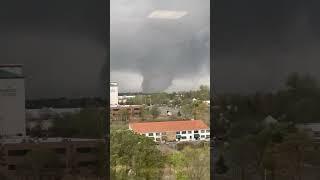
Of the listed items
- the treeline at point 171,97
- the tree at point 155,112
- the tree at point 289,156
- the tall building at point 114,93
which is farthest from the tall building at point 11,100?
the tree at point 289,156

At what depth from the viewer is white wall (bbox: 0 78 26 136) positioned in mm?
3756

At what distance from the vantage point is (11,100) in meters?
3.78

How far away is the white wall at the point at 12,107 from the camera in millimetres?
3756

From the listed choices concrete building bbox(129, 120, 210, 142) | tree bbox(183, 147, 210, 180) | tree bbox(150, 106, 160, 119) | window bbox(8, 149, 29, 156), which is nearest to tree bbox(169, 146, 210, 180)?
tree bbox(183, 147, 210, 180)

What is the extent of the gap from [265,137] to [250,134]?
0.13 metres

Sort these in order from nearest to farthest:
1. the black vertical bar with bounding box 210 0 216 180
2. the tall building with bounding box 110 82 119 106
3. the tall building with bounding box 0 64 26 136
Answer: the tall building with bounding box 0 64 26 136 → the tall building with bounding box 110 82 119 106 → the black vertical bar with bounding box 210 0 216 180

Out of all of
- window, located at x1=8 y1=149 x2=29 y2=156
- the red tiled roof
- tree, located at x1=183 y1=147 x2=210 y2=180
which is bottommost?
tree, located at x1=183 y1=147 x2=210 y2=180

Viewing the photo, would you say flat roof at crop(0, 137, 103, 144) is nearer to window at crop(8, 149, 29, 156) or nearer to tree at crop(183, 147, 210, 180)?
window at crop(8, 149, 29, 156)

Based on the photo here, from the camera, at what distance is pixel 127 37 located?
13.0ft

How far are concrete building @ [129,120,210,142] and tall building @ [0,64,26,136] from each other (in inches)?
35.1

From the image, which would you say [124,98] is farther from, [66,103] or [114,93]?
[66,103]

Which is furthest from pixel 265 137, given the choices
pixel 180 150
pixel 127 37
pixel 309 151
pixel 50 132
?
pixel 50 132

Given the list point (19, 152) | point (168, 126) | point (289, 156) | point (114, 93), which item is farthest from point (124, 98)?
point (289, 156)

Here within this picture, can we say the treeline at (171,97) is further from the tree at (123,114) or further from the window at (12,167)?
the window at (12,167)
